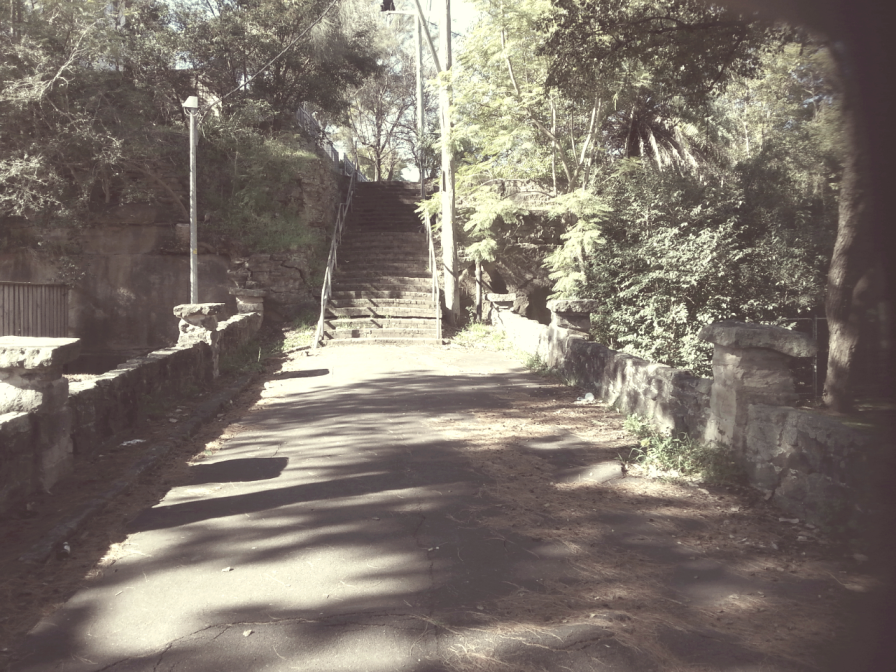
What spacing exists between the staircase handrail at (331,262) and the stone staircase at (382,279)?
0.21 m

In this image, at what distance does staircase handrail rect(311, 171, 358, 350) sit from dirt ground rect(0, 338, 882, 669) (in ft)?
27.6

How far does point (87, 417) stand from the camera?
596cm

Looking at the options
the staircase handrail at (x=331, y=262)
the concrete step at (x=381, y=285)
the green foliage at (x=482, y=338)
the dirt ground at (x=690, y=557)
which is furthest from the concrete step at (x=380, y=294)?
the dirt ground at (x=690, y=557)

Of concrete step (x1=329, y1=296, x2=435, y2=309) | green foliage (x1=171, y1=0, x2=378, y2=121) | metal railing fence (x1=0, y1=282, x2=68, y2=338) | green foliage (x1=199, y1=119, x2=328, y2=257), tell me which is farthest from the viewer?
green foliage (x1=171, y1=0, x2=378, y2=121)

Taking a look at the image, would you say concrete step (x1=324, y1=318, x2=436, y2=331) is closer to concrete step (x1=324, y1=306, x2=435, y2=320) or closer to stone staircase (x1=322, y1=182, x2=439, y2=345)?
stone staircase (x1=322, y1=182, x2=439, y2=345)

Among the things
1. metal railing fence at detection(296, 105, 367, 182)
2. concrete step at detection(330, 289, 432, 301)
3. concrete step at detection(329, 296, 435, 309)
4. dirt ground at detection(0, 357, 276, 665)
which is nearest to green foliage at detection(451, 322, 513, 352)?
concrete step at detection(329, 296, 435, 309)

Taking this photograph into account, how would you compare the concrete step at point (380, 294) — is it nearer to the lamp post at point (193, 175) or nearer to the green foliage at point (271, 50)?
→ the lamp post at point (193, 175)

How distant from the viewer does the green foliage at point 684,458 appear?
5.21m

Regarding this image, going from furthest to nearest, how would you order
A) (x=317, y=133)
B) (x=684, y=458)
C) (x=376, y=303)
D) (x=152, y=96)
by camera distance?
(x=317, y=133)
(x=152, y=96)
(x=376, y=303)
(x=684, y=458)

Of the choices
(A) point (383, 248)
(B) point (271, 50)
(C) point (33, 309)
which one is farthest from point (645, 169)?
(C) point (33, 309)

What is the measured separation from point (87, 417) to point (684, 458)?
5.12 m

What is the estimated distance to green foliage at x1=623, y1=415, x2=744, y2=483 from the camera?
5.21 meters

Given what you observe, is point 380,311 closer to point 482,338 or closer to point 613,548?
point 482,338

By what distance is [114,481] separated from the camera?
524 centimetres
